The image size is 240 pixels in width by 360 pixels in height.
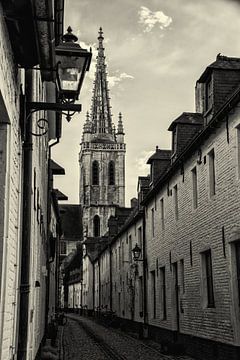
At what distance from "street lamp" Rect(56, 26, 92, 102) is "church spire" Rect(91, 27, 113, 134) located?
94826 millimetres

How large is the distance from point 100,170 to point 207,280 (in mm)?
82221

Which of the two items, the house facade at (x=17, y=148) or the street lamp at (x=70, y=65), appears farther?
the street lamp at (x=70, y=65)

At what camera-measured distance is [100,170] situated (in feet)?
316

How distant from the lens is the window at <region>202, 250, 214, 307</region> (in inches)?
559

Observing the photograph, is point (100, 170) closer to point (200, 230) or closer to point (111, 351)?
point (111, 351)

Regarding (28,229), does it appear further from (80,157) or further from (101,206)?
(80,157)

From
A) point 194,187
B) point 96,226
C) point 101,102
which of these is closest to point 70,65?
point 194,187

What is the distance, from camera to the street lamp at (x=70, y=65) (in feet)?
20.4

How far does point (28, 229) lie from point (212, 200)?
7851 mm

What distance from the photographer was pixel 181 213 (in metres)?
17.2

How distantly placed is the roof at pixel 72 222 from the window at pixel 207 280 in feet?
269

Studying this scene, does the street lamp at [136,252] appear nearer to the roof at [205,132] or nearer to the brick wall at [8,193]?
the roof at [205,132]

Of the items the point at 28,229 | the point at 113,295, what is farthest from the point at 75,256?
the point at 28,229

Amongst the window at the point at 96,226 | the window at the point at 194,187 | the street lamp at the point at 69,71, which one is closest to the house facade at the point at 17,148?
the street lamp at the point at 69,71
